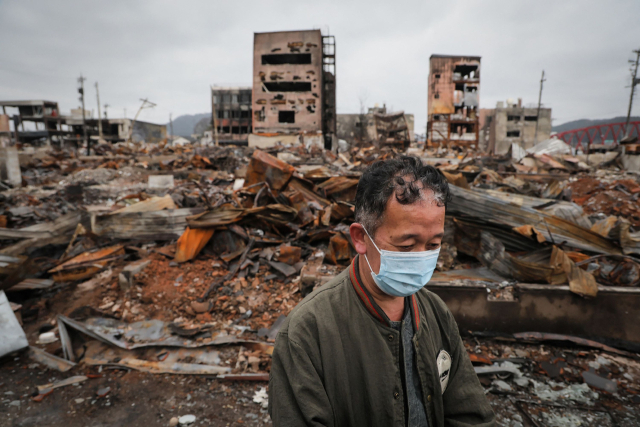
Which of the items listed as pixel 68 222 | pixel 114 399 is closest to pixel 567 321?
pixel 114 399

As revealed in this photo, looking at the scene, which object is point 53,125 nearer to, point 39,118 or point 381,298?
point 39,118

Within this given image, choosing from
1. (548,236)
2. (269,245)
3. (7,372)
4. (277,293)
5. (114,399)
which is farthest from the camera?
(269,245)

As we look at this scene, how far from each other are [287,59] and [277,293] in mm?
31291

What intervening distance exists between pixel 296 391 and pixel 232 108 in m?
49.0

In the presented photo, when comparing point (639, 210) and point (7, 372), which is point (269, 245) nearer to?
point (7, 372)

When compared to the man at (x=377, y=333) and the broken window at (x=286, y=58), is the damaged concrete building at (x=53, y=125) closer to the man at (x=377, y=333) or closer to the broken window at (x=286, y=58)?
the broken window at (x=286, y=58)

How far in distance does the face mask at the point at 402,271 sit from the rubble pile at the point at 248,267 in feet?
7.47

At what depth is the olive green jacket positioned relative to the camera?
1142 millimetres

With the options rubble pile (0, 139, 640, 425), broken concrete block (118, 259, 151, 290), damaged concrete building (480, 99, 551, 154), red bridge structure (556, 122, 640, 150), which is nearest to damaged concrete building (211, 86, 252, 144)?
damaged concrete building (480, 99, 551, 154)

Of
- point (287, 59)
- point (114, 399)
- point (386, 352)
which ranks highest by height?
point (287, 59)

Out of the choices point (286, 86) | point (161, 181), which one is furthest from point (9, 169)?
point (286, 86)

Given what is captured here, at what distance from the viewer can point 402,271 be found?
1.28m

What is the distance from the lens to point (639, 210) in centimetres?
645

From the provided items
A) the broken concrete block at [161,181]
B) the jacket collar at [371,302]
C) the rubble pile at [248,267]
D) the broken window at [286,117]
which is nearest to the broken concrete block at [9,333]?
the rubble pile at [248,267]
